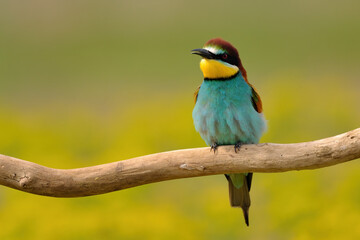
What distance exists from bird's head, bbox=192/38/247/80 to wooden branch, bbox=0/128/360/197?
1.23 ft

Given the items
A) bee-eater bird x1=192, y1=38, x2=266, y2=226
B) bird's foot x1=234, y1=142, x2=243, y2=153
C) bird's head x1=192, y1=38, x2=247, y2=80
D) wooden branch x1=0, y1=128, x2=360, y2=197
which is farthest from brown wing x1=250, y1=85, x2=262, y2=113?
wooden branch x1=0, y1=128, x2=360, y2=197

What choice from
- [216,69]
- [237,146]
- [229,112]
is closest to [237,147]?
[237,146]

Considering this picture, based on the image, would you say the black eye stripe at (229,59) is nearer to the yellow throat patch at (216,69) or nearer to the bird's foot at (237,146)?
the yellow throat patch at (216,69)

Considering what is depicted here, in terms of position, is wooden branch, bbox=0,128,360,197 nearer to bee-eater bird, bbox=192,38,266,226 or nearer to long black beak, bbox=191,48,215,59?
bee-eater bird, bbox=192,38,266,226

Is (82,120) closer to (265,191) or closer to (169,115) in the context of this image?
(169,115)

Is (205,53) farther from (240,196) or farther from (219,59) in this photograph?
(240,196)

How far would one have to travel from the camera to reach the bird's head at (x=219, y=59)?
221cm

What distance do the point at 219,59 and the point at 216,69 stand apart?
74 millimetres

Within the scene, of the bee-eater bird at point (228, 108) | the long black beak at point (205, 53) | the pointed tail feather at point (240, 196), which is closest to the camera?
the long black beak at point (205, 53)

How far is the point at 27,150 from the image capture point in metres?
4.91

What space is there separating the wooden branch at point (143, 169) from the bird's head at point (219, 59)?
37 cm

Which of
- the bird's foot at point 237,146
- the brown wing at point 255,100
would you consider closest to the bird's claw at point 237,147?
the bird's foot at point 237,146

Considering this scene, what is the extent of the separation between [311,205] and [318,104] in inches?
63.2

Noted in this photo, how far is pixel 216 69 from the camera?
2289 millimetres
